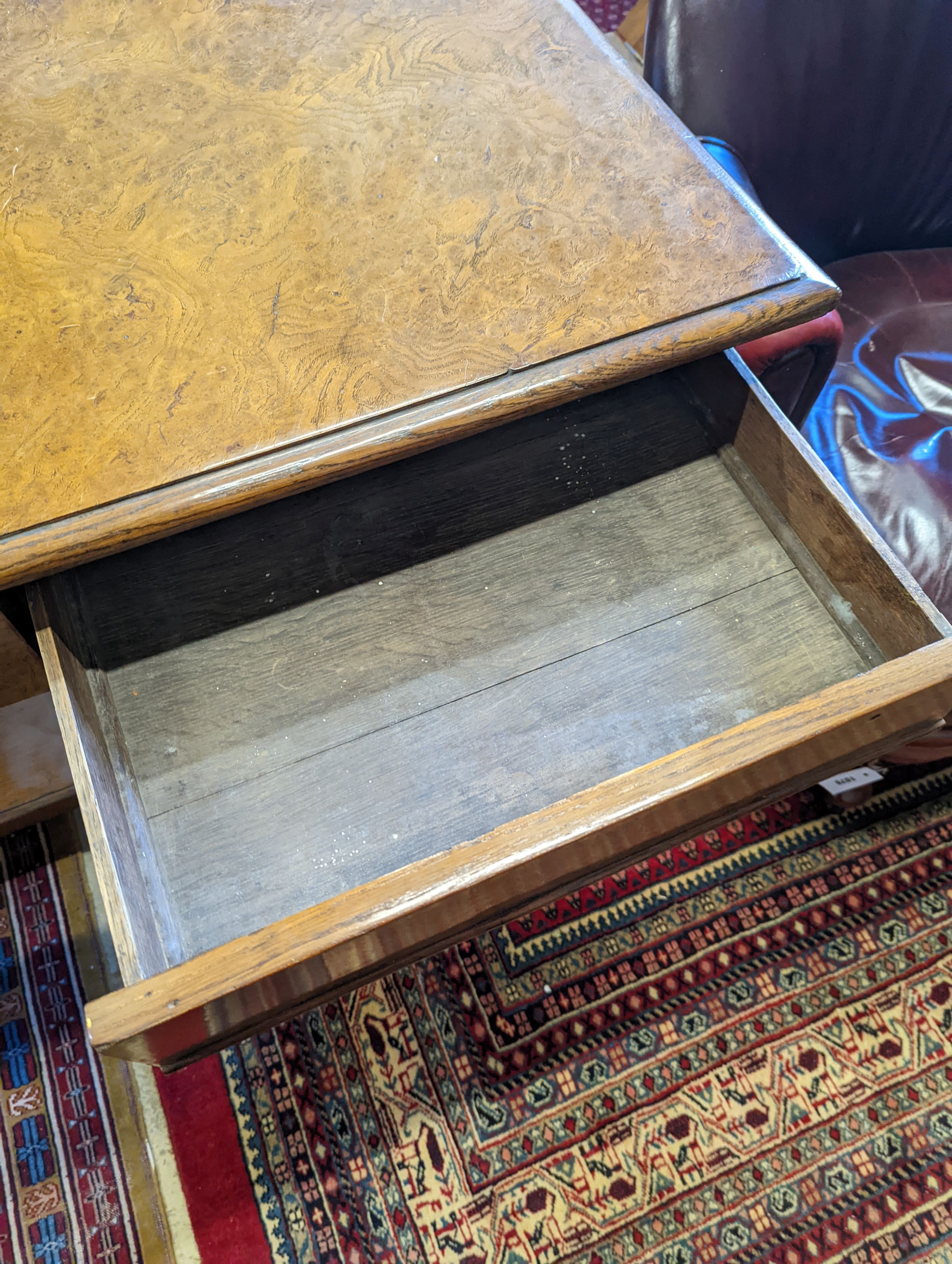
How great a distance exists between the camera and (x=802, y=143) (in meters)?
0.99

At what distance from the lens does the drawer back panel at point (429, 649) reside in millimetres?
648

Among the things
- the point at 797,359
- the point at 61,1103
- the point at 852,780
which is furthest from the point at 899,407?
the point at 61,1103

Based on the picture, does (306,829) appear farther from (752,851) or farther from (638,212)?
(752,851)

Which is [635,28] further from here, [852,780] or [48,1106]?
[48,1106]

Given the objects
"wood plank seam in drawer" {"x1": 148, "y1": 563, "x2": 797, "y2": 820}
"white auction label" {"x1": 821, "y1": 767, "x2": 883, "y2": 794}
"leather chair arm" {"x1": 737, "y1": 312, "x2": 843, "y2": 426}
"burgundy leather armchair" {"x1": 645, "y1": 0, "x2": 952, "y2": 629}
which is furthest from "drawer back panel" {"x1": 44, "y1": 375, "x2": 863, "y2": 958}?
"white auction label" {"x1": 821, "y1": 767, "x2": 883, "y2": 794}

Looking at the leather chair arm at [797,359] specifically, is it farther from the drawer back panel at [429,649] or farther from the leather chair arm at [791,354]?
the drawer back panel at [429,649]

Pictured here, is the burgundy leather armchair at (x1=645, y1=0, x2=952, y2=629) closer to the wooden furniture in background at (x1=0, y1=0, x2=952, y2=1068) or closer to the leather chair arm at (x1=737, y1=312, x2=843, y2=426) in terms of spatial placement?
the leather chair arm at (x1=737, y1=312, x2=843, y2=426)

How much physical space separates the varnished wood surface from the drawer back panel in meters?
0.08

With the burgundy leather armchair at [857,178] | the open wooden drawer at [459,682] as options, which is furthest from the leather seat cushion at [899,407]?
the open wooden drawer at [459,682]

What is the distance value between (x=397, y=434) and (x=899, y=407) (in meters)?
0.72

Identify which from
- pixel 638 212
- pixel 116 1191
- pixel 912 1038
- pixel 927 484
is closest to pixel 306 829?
pixel 638 212

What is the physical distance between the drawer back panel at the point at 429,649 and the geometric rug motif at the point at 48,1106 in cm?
62

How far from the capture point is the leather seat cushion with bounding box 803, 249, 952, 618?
0.93 meters

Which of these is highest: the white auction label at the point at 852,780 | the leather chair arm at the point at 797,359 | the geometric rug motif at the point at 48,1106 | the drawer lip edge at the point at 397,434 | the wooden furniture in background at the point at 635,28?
the wooden furniture in background at the point at 635,28
